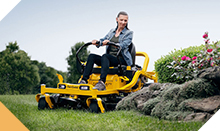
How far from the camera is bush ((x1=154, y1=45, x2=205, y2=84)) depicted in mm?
4382

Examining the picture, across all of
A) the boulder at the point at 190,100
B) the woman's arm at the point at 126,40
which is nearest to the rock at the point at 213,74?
the boulder at the point at 190,100

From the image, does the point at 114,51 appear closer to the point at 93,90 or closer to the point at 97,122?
the point at 93,90

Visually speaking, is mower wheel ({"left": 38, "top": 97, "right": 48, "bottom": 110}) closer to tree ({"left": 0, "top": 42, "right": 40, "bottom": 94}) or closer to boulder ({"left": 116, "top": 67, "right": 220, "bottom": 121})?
boulder ({"left": 116, "top": 67, "right": 220, "bottom": 121})

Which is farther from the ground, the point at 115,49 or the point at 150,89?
the point at 115,49

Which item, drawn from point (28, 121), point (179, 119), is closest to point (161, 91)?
point (179, 119)

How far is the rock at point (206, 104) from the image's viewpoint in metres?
2.96

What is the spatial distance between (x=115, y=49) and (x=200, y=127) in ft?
8.00

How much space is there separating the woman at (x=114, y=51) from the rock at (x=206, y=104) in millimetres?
1631

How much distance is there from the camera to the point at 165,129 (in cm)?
289

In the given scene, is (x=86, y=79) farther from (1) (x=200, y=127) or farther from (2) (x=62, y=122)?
(1) (x=200, y=127)

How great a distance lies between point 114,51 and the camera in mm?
4867

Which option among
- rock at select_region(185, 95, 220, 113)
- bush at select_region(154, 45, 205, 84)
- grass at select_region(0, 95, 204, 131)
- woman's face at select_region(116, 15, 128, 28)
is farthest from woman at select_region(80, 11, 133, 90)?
rock at select_region(185, 95, 220, 113)

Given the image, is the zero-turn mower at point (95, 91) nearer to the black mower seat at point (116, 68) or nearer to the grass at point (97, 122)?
the black mower seat at point (116, 68)

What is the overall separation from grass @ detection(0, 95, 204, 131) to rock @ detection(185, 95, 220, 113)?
0.22 metres
